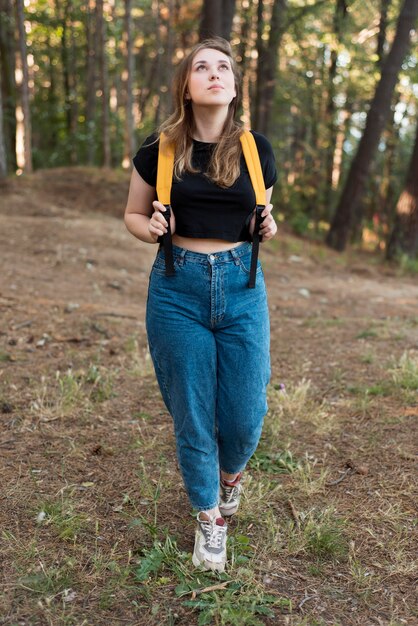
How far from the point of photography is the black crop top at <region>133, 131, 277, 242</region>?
2.51 metres

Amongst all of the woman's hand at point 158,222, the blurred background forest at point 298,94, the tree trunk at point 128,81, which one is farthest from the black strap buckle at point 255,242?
the tree trunk at point 128,81

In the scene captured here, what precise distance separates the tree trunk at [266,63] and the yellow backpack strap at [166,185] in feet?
40.7

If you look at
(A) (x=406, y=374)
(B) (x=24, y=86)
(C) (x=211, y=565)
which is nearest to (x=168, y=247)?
(C) (x=211, y=565)

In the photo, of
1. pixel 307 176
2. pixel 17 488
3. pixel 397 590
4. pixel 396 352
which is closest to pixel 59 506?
pixel 17 488

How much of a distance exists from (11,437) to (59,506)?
87 centimetres

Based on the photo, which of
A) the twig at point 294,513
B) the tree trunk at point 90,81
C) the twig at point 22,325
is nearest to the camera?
the twig at point 294,513

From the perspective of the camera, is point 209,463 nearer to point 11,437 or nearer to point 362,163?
point 11,437

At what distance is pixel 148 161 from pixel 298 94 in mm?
16209

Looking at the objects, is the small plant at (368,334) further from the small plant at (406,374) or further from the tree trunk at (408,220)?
the tree trunk at (408,220)

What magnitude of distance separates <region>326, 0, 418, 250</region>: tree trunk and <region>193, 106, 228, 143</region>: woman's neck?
10809mm

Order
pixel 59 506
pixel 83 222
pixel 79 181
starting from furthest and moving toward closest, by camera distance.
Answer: pixel 79 181, pixel 83 222, pixel 59 506

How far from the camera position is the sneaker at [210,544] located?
263cm

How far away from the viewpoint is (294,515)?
309 cm

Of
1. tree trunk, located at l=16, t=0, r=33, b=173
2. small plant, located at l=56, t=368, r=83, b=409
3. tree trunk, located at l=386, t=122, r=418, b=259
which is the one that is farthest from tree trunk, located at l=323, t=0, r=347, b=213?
small plant, located at l=56, t=368, r=83, b=409
